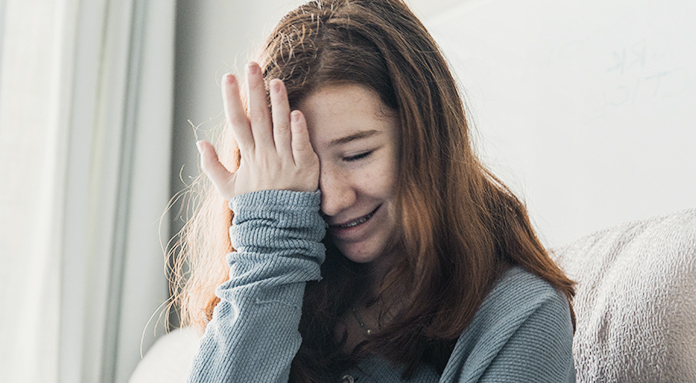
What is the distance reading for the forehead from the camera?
2.45ft

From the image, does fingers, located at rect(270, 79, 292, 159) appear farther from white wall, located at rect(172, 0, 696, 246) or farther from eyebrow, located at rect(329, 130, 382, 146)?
white wall, located at rect(172, 0, 696, 246)

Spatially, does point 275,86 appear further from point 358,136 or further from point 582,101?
point 582,101

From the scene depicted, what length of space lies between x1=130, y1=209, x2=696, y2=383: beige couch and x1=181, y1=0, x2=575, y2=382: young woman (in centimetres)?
6

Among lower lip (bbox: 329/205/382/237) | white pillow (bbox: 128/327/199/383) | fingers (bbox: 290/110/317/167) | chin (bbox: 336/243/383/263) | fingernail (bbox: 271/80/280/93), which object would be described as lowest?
white pillow (bbox: 128/327/199/383)

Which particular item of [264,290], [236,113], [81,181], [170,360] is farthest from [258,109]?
[81,181]

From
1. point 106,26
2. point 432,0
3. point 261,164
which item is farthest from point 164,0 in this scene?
point 261,164

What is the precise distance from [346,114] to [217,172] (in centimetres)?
24

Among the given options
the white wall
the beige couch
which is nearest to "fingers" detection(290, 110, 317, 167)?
the beige couch

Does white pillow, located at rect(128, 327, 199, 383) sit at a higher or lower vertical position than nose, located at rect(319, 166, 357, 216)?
lower

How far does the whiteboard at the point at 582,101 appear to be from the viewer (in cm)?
97


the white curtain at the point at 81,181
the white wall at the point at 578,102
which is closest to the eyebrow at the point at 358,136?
the white wall at the point at 578,102

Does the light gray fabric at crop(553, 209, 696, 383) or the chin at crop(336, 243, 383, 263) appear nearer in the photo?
the light gray fabric at crop(553, 209, 696, 383)

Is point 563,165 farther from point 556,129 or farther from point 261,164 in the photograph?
point 261,164

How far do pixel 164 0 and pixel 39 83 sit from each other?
53cm
